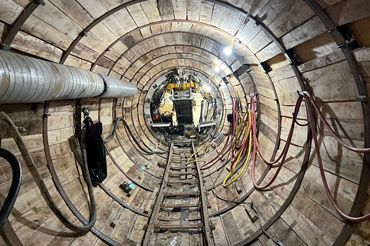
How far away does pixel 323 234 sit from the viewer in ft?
6.72

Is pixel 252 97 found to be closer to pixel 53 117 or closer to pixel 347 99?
pixel 347 99

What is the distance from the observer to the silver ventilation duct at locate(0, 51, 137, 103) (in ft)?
5.16

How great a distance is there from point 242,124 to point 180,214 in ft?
9.11

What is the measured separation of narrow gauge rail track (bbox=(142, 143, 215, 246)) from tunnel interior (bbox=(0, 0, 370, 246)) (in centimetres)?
3

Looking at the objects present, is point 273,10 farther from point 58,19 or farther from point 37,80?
point 37,80

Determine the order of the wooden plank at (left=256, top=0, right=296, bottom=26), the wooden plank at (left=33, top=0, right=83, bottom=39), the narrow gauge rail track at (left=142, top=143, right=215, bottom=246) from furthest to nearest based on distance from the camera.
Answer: the narrow gauge rail track at (left=142, top=143, right=215, bottom=246)
the wooden plank at (left=33, top=0, right=83, bottom=39)
the wooden plank at (left=256, top=0, right=296, bottom=26)

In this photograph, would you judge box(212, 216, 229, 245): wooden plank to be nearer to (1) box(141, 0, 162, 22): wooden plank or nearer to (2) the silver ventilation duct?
(2) the silver ventilation duct

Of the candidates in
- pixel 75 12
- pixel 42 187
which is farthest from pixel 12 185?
pixel 75 12

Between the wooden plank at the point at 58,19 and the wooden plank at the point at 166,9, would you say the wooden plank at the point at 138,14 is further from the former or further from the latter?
the wooden plank at the point at 58,19

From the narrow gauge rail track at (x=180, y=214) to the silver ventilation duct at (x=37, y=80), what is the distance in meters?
2.73

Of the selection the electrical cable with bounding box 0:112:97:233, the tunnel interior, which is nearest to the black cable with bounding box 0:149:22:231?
the tunnel interior

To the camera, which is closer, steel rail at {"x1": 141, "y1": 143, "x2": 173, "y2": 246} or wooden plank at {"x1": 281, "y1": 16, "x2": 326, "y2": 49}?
wooden plank at {"x1": 281, "y1": 16, "x2": 326, "y2": 49}

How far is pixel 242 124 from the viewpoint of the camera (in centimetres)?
464

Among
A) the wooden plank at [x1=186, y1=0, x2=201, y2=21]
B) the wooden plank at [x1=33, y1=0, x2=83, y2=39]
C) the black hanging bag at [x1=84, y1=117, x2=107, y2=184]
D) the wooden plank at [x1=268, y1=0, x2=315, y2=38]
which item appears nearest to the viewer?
the wooden plank at [x1=268, y1=0, x2=315, y2=38]
